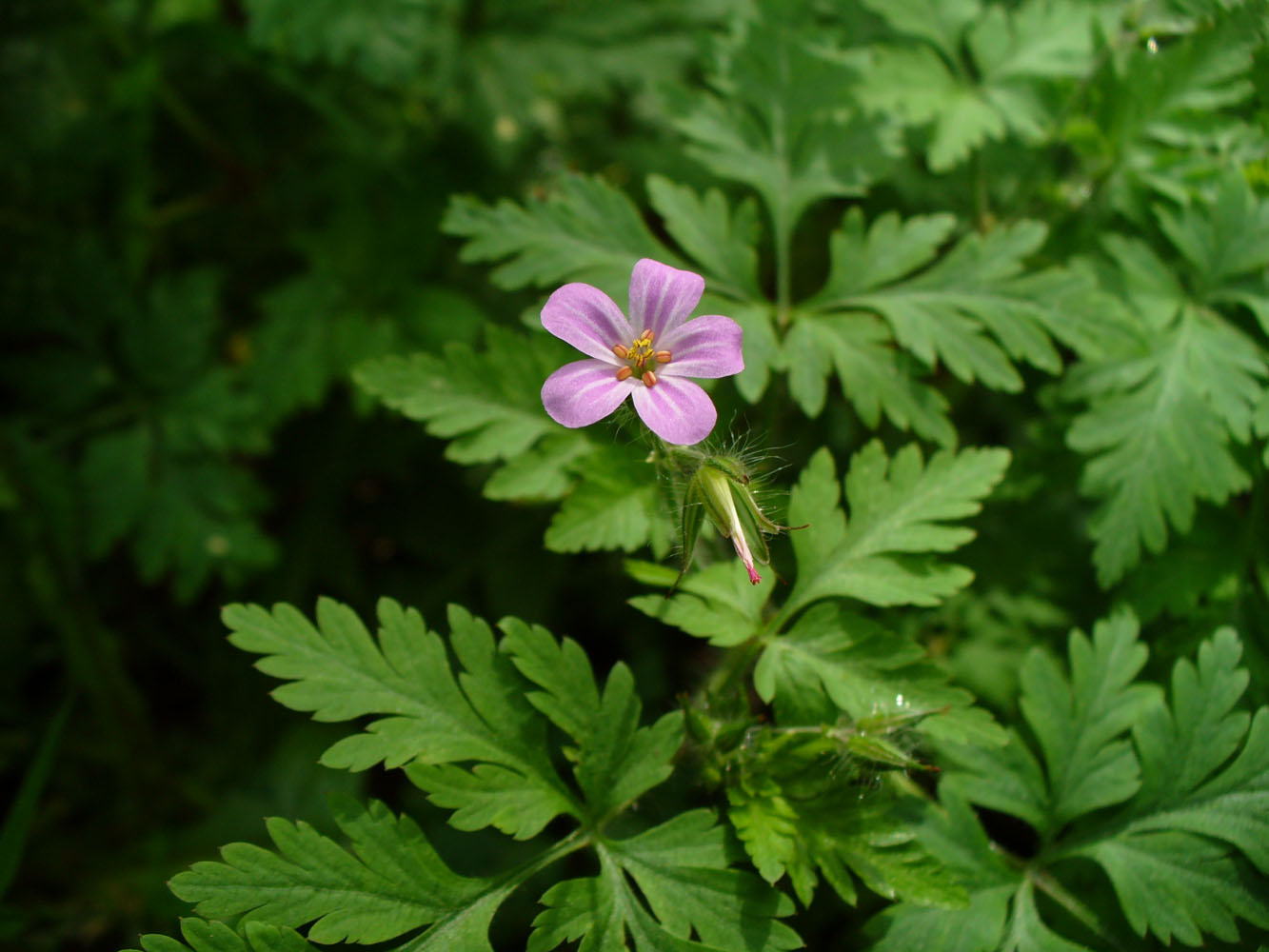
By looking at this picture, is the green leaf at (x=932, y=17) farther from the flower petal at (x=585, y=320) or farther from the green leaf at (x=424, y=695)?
the green leaf at (x=424, y=695)

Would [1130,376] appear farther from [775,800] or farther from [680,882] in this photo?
[680,882]

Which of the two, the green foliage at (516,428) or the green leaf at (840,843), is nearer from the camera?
the green leaf at (840,843)

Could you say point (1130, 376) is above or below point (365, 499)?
above

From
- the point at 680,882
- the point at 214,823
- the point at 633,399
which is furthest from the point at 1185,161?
the point at 214,823

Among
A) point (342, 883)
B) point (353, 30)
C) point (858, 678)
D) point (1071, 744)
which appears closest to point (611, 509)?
point (858, 678)

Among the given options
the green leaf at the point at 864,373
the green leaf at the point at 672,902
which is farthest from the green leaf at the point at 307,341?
the green leaf at the point at 672,902

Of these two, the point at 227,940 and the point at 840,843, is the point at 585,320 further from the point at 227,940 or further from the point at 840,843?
the point at 227,940

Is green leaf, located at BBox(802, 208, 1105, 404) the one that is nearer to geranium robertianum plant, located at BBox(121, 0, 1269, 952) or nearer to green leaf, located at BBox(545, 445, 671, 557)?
geranium robertianum plant, located at BBox(121, 0, 1269, 952)
